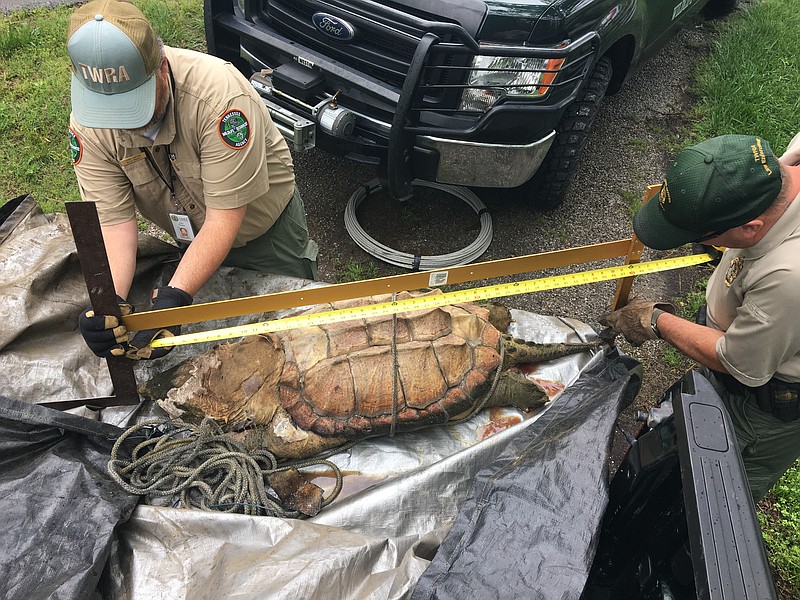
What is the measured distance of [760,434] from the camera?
2.16m

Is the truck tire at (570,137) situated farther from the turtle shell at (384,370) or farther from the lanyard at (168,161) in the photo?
the lanyard at (168,161)

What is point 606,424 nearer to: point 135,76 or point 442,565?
point 442,565

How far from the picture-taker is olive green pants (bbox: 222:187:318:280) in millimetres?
2734

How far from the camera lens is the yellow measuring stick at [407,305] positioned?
7.20 ft

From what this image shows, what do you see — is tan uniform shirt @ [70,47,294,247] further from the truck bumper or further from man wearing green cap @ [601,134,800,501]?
man wearing green cap @ [601,134,800,501]

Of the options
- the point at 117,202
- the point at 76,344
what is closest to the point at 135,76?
the point at 117,202

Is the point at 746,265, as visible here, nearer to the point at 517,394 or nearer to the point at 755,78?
the point at 517,394

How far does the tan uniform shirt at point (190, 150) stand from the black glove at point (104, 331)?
509 millimetres

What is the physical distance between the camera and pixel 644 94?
5.36 m

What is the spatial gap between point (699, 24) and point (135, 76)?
678 centimetres

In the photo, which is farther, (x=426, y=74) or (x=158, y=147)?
(x=426, y=74)

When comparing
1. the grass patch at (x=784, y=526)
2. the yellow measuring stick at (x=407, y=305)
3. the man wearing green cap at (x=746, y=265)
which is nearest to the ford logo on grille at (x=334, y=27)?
the yellow measuring stick at (x=407, y=305)

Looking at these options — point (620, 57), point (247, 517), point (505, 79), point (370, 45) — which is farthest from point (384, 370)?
point (620, 57)

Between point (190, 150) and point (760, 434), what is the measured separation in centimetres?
246
